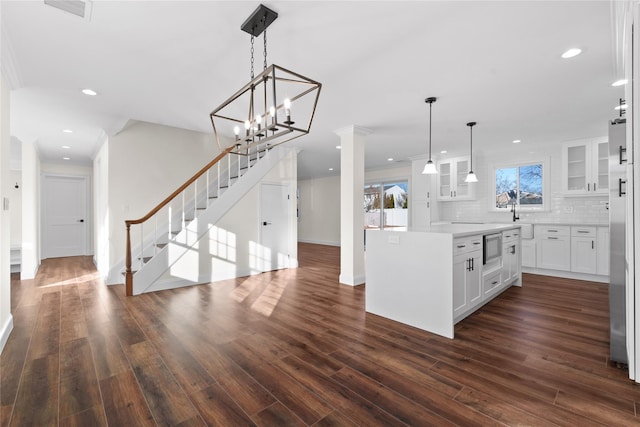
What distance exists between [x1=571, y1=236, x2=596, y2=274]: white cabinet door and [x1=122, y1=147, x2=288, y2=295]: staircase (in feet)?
17.9

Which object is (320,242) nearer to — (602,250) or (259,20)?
(602,250)

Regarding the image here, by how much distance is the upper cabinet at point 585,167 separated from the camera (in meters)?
5.12

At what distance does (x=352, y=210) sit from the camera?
15.7 feet

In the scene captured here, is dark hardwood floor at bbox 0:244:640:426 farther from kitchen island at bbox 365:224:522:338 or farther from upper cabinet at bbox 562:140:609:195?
upper cabinet at bbox 562:140:609:195

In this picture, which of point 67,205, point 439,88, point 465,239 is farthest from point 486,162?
point 67,205

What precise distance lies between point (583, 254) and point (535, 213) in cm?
118

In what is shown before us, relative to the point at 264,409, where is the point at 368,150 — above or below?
above

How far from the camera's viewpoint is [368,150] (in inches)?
262

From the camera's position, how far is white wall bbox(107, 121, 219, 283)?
4.73 metres

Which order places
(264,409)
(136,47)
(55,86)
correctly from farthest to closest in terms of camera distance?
(55,86)
(136,47)
(264,409)

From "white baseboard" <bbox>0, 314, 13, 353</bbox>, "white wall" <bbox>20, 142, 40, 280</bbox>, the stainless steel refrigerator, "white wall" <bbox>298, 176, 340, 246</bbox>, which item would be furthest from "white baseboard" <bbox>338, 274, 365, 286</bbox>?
"white wall" <bbox>20, 142, 40, 280</bbox>

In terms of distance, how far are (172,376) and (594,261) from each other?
6.23 metres

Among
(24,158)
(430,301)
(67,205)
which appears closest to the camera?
(430,301)

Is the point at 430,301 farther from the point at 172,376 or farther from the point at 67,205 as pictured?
the point at 67,205
